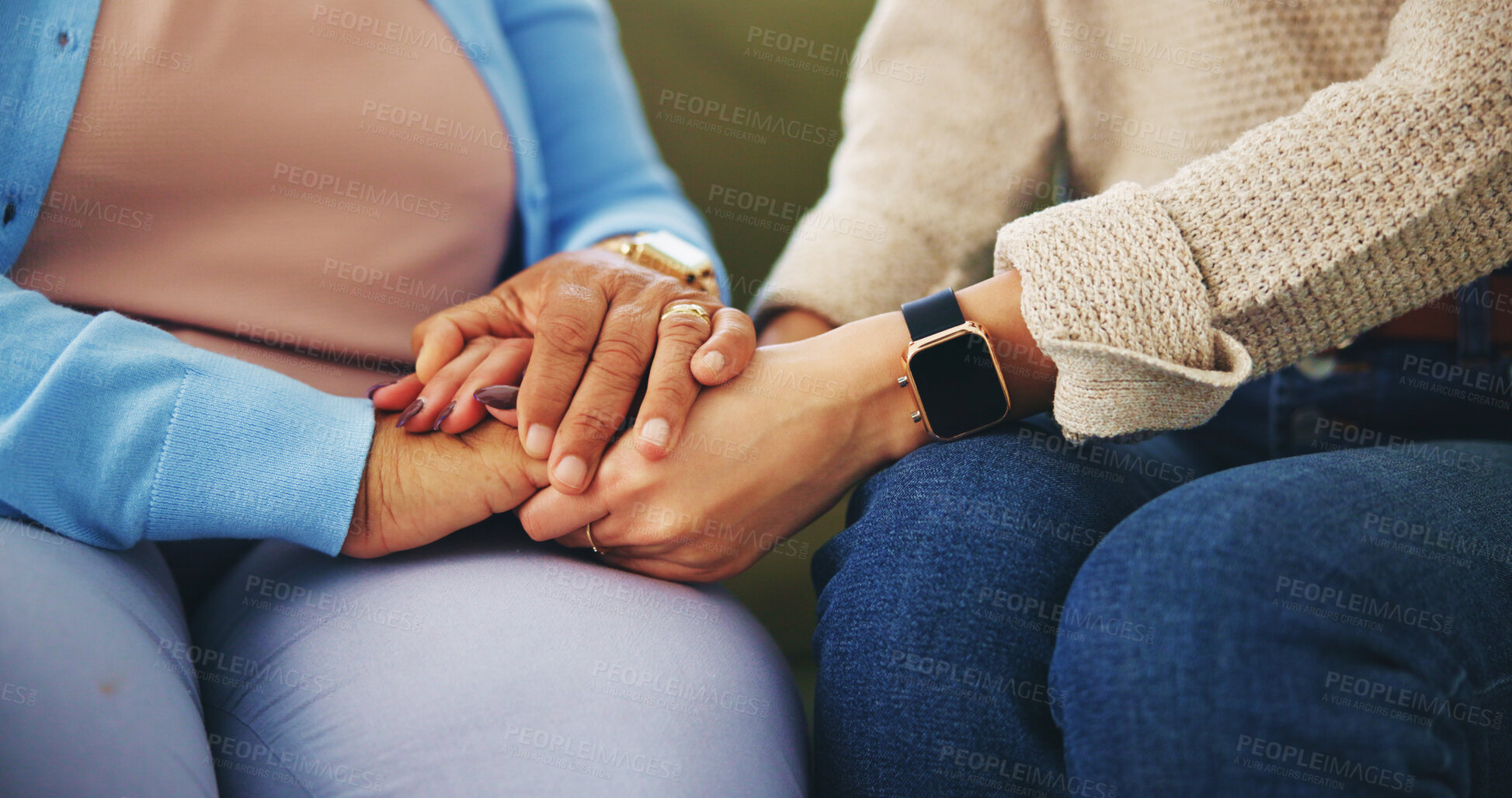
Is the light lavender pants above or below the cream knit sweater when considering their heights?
below

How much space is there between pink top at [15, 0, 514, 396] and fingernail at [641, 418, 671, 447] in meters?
0.30

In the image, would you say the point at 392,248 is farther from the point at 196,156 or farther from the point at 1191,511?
the point at 1191,511

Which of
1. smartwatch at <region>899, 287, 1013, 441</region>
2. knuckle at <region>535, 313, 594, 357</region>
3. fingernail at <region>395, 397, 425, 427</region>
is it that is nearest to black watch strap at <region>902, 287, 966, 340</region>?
smartwatch at <region>899, 287, 1013, 441</region>

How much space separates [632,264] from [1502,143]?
577mm

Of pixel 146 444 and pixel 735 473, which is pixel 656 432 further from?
pixel 146 444

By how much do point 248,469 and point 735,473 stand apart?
0.97 ft

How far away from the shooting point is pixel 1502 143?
47cm

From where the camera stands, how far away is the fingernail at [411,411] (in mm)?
523

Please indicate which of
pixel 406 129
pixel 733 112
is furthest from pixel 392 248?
pixel 733 112

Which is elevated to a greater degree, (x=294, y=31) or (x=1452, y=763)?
(x=294, y=31)

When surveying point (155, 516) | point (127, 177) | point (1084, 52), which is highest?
point (1084, 52)

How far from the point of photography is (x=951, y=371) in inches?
20.8

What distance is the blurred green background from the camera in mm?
1024

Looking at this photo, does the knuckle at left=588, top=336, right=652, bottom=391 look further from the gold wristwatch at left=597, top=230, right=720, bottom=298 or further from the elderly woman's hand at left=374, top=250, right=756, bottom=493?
the gold wristwatch at left=597, top=230, right=720, bottom=298
